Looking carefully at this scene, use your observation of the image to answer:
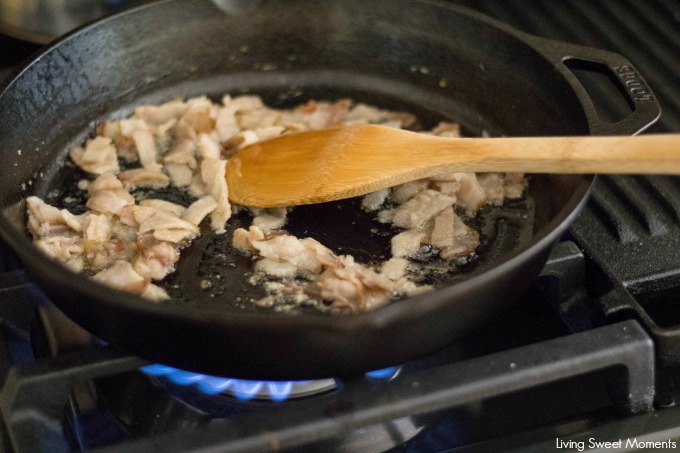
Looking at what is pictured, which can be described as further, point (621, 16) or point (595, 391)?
point (621, 16)

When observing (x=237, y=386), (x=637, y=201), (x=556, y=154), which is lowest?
(x=237, y=386)

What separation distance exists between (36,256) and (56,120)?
0.49 meters

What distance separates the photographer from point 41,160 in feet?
3.64

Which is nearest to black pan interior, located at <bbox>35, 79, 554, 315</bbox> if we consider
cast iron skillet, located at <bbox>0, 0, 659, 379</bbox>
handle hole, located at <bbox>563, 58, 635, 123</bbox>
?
cast iron skillet, located at <bbox>0, 0, 659, 379</bbox>

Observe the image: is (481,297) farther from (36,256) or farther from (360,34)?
(360,34)

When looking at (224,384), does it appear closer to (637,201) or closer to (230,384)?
(230,384)

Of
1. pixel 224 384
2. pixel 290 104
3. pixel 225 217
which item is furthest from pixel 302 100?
pixel 224 384

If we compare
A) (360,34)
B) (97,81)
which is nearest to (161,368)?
(97,81)

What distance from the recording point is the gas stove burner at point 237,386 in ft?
2.76

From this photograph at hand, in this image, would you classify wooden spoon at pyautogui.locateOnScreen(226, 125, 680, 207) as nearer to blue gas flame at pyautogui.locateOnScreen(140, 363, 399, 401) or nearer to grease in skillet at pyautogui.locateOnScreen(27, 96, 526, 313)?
grease in skillet at pyautogui.locateOnScreen(27, 96, 526, 313)

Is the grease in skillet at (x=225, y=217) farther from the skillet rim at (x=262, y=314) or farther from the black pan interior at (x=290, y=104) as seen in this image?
the skillet rim at (x=262, y=314)

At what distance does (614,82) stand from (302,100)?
0.53 m

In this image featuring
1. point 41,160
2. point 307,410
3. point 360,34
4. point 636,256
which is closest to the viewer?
point 307,410

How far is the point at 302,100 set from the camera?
130cm
